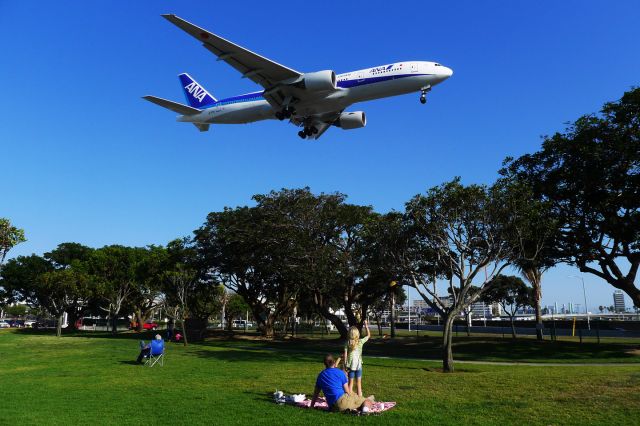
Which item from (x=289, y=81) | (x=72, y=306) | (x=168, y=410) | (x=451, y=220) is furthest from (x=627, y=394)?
(x=72, y=306)

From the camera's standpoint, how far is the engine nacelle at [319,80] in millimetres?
20531

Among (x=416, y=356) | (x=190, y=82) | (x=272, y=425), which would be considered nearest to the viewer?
(x=272, y=425)

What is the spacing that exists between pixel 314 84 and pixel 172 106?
921 centimetres

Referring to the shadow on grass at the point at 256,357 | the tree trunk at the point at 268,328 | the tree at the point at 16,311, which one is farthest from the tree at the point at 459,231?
the tree at the point at 16,311

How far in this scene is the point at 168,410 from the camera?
921 centimetres

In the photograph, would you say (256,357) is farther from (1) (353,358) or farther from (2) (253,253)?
(2) (253,253)

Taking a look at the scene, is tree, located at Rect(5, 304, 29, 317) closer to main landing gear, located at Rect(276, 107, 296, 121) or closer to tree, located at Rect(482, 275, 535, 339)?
tree, located at Rect(482, 275, 535, 339)

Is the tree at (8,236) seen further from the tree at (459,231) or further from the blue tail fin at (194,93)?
the tree at (459,231)

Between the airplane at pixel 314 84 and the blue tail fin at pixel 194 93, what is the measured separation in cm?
623

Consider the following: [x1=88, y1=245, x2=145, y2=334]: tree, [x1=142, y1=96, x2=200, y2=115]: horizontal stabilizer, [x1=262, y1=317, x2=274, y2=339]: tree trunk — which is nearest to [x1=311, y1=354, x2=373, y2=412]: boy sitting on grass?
[x1=142, y1=96, x2=200, y2=115]: horizontal stabilizer

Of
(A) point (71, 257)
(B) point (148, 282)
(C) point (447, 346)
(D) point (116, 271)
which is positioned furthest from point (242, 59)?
(A) point (71, 257)

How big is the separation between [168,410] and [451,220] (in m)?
14.3

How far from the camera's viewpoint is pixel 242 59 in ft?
65.3

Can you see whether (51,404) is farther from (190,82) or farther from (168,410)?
(190,82)
